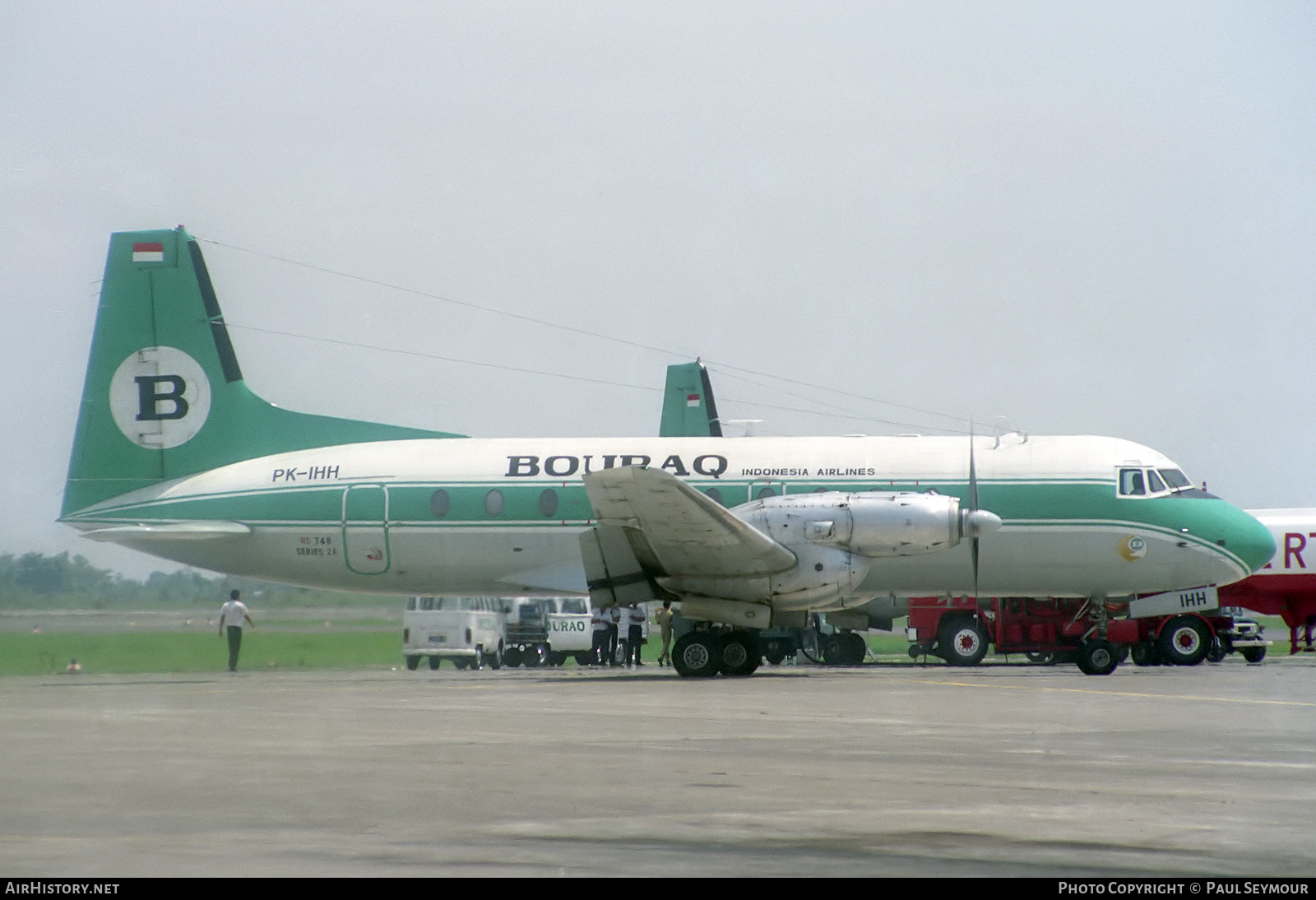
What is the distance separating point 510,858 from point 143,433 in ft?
63.2

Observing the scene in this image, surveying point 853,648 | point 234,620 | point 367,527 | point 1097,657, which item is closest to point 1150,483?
point 1097,657

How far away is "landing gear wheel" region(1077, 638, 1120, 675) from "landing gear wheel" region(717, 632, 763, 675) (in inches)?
208

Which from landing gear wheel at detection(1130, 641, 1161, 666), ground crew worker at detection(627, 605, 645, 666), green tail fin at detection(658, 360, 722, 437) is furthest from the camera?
green tail fin at detection(658, 360, 722, 437)

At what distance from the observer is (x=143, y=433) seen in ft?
78.8

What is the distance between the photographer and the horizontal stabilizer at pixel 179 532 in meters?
23.2

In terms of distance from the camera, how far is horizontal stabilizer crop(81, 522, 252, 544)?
76.2ft

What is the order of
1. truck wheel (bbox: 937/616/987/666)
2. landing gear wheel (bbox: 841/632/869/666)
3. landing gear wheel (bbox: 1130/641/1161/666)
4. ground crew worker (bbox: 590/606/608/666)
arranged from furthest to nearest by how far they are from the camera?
landing gear wheel (bbox: 841/632/869/666)
truck wheel (bbox: 937/616/987/666)
ground crew worker (bbox: 590/606/608/666)
landing gear wheel (bbox: 1130/641/1161/666)

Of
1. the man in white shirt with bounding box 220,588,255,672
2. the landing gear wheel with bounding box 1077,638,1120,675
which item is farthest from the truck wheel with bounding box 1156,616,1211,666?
the man in white shirt with bounding box 220,588,255,672

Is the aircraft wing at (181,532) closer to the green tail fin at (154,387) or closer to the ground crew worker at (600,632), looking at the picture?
the green tail fin at (154,387)

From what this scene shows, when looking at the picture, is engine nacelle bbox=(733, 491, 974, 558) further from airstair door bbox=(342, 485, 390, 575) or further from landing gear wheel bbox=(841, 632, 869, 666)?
landing gear wheel bbox=(841, 632, 869, 666)

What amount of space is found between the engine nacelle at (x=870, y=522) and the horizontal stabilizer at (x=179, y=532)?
847 centimetres

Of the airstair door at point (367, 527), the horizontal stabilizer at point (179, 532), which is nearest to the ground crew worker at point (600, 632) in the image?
the airstair door at point (367, 527)

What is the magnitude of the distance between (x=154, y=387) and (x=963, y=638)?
52.9 ft

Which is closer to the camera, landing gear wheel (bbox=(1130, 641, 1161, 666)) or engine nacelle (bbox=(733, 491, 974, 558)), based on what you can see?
engine nacelle (bbox=(733, 491, 974, 558))
